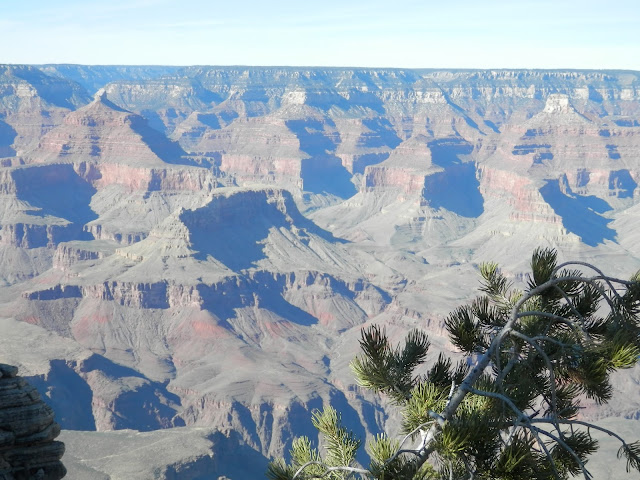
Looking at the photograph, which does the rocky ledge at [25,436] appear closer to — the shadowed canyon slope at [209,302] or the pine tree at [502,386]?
the pine tree at [502,386]

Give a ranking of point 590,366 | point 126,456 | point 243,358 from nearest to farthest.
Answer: point 590,366 → point 126,456 → point 243,358

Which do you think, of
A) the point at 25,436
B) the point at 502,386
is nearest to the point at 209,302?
the point at 25,436

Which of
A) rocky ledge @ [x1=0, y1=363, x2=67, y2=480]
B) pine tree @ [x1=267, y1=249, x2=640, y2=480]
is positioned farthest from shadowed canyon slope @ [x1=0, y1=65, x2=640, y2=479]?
pine tree @ [x1=267, y1=249, x2=640, y2=480]

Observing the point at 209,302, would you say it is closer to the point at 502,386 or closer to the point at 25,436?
the point at 25,436

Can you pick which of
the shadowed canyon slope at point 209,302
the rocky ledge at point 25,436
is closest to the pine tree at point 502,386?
the rocky ledge at point 25,436

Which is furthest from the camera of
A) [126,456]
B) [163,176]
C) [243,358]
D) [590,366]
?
[163,176]

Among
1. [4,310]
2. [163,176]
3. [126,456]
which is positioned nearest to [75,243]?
[4,310]

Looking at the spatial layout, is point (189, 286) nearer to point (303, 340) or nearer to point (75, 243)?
point (303, 340)
